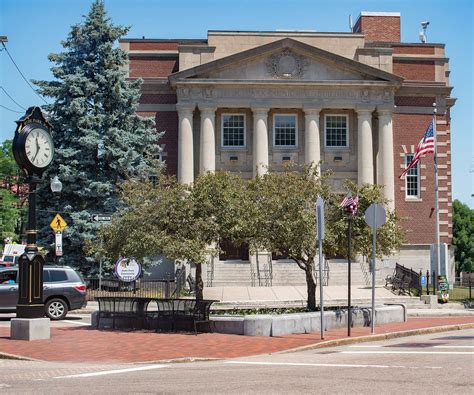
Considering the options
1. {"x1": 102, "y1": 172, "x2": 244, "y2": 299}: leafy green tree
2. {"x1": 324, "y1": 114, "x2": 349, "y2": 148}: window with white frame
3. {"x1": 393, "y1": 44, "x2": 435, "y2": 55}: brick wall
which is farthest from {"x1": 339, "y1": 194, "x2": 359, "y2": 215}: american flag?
{"x1": 393, "y1": 44, "x2": 435, "y2": 55}: brick wall

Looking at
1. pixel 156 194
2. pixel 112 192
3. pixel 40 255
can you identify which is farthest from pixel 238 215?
pixel 112 192

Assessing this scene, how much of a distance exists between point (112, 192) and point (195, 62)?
1348 cm

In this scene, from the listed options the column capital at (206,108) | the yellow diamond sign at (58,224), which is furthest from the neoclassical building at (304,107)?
the yellow diamond sign at (58,224)

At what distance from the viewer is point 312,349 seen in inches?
691

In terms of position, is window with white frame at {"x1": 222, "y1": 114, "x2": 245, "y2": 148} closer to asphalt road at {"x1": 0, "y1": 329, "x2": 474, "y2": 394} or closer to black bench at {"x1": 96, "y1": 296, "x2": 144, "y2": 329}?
black bench at {"x1": 96, "y1": 296, "x2": 144, "y2": 329}

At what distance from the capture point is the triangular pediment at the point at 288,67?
50188mm

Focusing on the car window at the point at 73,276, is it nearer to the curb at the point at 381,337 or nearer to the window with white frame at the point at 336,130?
the curb at the point at 381,337

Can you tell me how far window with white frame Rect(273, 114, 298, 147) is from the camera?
2039 inches

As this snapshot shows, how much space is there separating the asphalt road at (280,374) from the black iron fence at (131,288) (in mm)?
19741

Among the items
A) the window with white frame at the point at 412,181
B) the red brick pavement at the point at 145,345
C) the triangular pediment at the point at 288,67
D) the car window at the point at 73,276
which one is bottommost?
the red brick pavement at the point at 145,345

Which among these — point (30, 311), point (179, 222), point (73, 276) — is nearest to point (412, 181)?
point (73, 276)

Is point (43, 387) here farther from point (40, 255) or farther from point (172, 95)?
point (172, 95)

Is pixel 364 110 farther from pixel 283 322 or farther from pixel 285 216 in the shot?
pixel 283 322

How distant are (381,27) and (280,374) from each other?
48.0 meters
